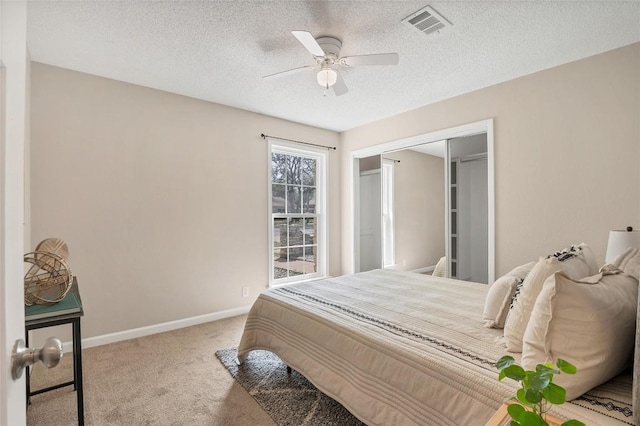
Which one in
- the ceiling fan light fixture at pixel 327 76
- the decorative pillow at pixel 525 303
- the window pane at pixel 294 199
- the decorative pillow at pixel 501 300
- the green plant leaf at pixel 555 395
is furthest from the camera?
the window pane at pixel 294 199

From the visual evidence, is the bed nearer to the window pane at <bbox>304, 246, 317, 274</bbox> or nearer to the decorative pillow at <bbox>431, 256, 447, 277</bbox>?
the decorative pillow at <bbox>431, 256, 447, 277</bbox>

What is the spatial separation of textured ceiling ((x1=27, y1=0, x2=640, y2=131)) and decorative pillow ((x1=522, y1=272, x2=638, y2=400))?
1813mm

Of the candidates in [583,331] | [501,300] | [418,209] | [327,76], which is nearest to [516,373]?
[583,331]

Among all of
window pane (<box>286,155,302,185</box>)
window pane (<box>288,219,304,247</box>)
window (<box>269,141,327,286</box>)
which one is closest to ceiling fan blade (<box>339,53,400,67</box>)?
window (<box>269,141,327,286</box>)

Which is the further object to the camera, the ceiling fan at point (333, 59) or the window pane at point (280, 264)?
the window pane at point (280, 264)

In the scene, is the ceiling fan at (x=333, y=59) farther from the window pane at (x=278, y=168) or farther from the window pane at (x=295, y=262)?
the window pane at (x=295, y=262)

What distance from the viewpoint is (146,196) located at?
324 centimetres

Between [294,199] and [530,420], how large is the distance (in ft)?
13.2

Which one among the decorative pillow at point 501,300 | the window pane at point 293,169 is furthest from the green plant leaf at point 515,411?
the window pane at point 293,169

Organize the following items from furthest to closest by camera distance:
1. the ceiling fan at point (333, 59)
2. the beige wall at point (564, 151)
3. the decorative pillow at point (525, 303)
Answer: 1. the beige wall at point (564, 151)
2. the ceiling fan at point (333, 59)
3. the decorative pillow at point (525, 303)

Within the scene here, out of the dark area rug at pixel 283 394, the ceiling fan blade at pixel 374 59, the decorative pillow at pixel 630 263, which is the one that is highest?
the ceiling fan blade at pixel 374 59

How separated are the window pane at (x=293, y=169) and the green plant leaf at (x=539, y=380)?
13.1 feet

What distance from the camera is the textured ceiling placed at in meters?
2.03

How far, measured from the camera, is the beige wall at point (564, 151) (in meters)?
2.49
